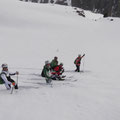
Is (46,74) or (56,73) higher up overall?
(46,74)

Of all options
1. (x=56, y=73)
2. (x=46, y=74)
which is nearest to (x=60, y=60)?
Result: (x=56, y=73)

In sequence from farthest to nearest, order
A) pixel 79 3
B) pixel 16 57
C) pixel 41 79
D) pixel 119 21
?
pixel 79 3
pixel 119 21
pixel 16 57
pixel 41 79

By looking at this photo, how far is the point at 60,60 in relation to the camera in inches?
963

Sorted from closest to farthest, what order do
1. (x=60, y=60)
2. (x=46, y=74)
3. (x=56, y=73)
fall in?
(x=46, y=74)
(x=56, y=73)
(x=60, y=60)

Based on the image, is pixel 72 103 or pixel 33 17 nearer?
pixel 72 103

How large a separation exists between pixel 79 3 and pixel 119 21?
1677 inches

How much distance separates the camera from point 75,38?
3388cm

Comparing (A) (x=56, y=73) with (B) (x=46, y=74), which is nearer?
(B) (x=46, y=74)

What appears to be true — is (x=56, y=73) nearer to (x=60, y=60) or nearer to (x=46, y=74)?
(x=46, y=74)

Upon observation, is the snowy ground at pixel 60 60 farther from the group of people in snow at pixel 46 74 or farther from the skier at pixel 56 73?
the skier at pixel 56 73

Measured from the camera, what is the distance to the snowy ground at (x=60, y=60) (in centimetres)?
934

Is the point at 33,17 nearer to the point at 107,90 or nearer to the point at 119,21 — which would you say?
the point at 119,21

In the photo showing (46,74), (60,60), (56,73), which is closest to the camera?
(46,74)

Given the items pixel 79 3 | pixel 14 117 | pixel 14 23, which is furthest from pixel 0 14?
pixel 79 3
